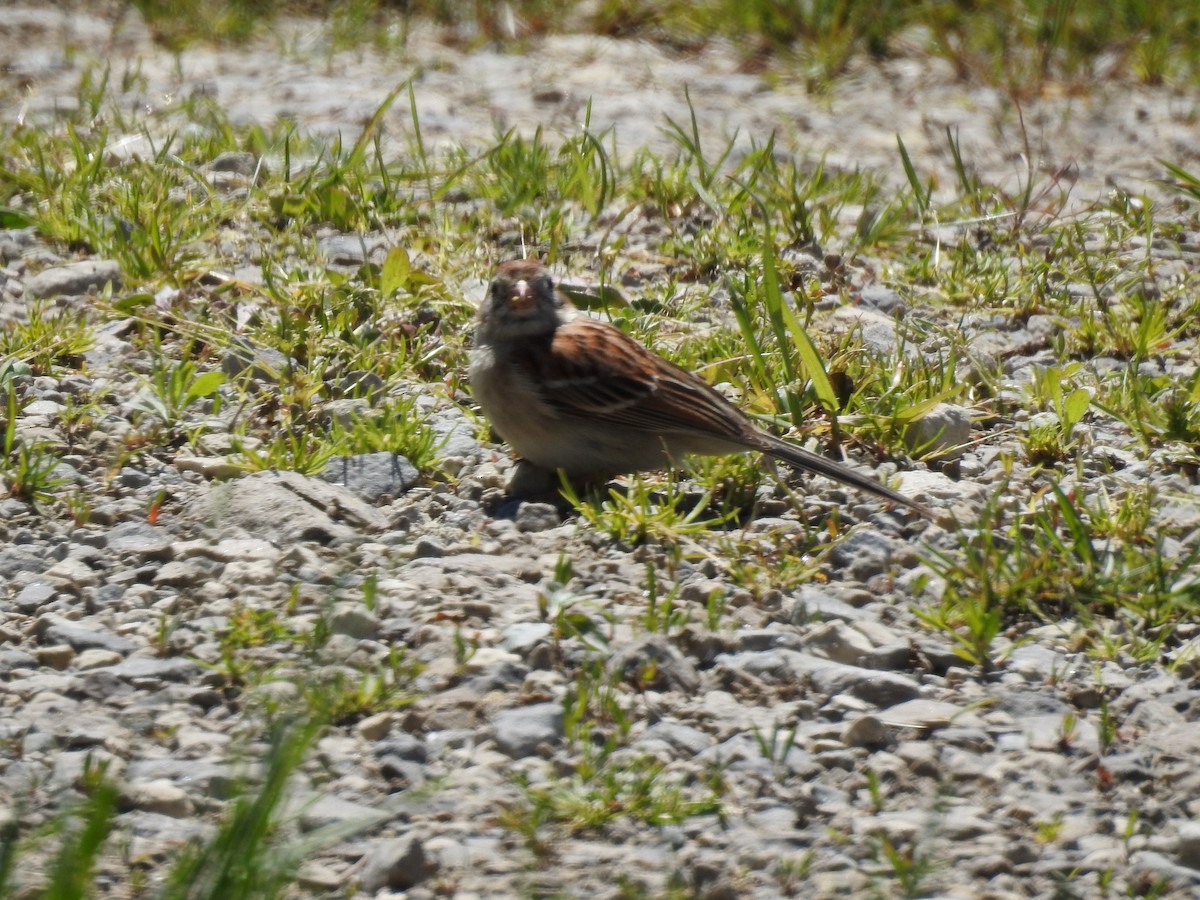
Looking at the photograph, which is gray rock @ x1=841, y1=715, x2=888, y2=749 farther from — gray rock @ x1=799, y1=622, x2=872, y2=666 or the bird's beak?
the bird's beak

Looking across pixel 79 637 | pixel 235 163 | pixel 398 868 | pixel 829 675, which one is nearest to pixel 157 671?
pixel 79 637

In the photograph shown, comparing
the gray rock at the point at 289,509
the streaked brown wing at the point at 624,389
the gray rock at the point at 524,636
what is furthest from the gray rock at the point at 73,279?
the gray rock at the point at 524,636

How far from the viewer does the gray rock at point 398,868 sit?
10.2ft

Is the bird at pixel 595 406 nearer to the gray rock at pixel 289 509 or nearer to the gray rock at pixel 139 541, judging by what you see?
the gray rock at pixel 289 509

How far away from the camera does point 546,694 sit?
373 cm

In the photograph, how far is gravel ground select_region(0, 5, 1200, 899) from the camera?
3211 millimetres

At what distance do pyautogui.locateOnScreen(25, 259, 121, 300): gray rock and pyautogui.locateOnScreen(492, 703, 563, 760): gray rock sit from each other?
10.2 ft

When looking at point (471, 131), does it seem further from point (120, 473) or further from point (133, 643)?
point (133, 643)

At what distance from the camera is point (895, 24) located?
32.5ft

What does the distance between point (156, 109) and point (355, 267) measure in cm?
206

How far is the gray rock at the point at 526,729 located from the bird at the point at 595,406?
1426 millimetres

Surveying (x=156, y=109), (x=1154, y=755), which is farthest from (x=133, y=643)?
(x=156, y=109)

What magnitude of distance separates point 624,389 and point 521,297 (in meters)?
0.48

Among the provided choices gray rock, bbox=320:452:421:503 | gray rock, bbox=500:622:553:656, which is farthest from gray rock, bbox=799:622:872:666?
gray rock, bbox=320:452:421:503
